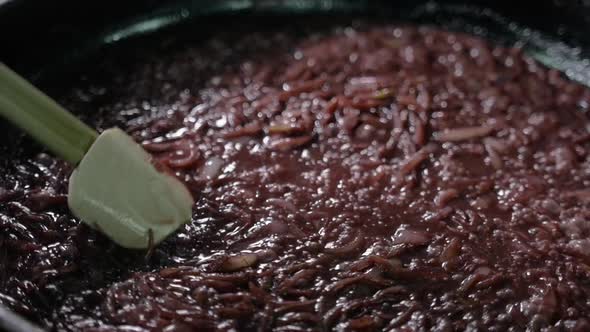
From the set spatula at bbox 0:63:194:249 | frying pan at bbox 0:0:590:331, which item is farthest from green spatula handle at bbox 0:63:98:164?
frying pan at bbox 0:0:590:331

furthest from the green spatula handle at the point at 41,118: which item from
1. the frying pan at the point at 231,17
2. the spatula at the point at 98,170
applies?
the frying pan at the point at 231,17

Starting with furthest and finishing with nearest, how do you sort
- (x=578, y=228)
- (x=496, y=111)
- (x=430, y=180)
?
1. (x=496, y=111)
2. (x=430, y=180)
3. (x=578, y=228)

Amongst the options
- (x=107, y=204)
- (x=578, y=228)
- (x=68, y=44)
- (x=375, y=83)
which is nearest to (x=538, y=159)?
(x=578, y=228)

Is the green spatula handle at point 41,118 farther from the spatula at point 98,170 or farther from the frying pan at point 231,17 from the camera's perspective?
the frying pan at point 231,17

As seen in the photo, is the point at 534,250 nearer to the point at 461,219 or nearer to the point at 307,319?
the point at 461,219

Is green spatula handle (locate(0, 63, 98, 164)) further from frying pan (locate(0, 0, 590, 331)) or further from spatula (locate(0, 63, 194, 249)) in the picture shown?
frying pan (locate(0, 0, 590, 331))

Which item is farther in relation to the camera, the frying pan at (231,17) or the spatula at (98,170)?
the frying pan at (231,17)
